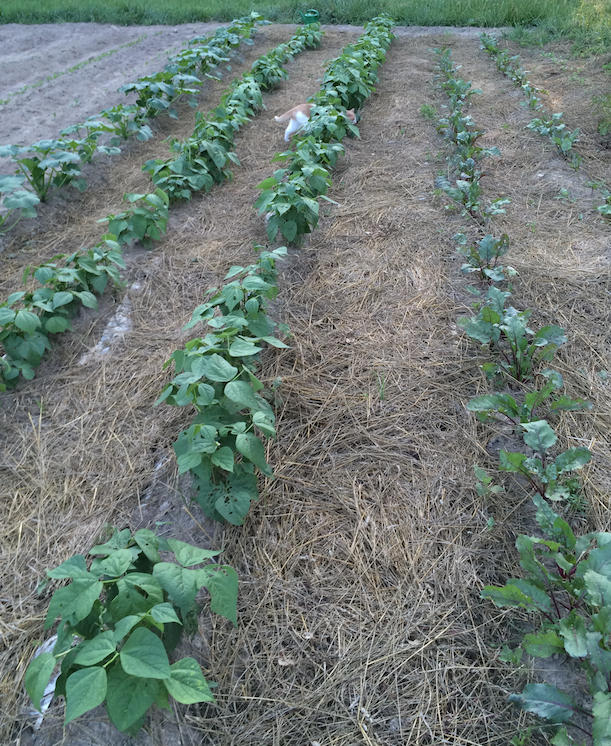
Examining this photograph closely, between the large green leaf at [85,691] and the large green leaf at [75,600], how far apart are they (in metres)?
0.14

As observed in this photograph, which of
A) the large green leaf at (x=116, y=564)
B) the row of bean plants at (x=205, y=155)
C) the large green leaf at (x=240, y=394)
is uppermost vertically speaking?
the row of bean plants at (x=205, y=155)

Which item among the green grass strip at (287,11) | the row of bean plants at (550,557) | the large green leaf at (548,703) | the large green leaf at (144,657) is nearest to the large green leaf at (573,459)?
the row of bean plants at (550,557)

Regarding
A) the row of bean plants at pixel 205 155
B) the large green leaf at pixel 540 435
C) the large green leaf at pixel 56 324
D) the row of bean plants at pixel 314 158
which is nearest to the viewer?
the large green leaf at pixel 540 435

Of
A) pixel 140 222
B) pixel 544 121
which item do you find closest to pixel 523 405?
pixel 140 222

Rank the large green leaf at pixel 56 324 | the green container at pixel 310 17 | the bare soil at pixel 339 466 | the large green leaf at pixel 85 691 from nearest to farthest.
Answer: the large green leaf at pixel 85 691
the bare soil at pixel 339 466
the large green leaf at pixel 56 324
the green container at pixel 310 17

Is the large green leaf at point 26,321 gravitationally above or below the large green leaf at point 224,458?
above

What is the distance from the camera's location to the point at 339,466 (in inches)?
82.0

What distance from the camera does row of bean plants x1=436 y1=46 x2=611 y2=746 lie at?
4.13 ft

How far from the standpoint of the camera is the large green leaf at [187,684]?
1166mm

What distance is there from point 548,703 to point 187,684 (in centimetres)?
89

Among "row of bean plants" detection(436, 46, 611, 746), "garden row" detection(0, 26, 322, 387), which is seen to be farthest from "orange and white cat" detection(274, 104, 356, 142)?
"row of bean plants" detection(436, 46, 611, 746)

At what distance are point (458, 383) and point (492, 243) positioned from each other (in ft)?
3.28

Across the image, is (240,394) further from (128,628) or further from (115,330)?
(115,330)

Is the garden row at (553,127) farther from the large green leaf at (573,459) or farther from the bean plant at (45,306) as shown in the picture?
the bean plant at (45,306)
